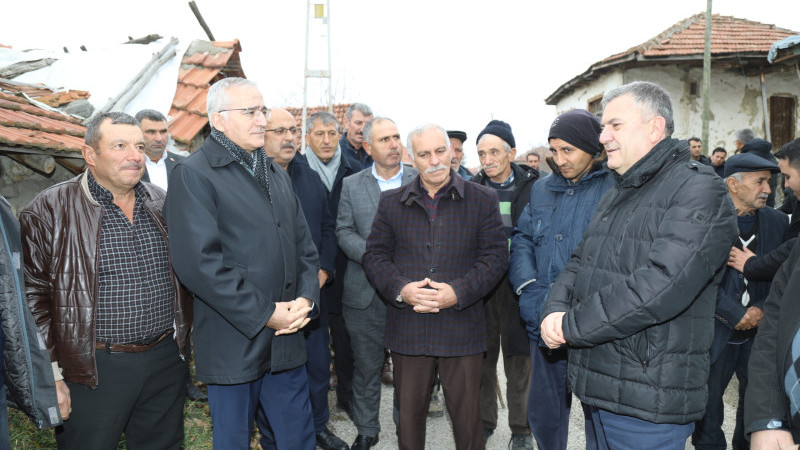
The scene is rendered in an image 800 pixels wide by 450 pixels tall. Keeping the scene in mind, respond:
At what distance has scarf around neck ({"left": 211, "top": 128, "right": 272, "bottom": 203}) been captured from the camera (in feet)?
9.35

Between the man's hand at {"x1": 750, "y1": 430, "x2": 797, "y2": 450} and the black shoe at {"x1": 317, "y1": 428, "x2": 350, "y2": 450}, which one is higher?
the man's hand at {"x1": 750, "y1": 430, "x2": 797, "y2": 450}

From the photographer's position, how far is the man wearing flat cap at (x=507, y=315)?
3.96 meters

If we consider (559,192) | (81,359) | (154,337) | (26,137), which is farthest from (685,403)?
(26,137)

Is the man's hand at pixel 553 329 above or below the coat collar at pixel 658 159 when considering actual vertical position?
below

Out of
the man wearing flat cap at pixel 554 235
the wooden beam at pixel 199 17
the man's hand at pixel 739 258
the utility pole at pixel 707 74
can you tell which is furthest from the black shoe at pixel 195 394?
the utility pole at pixel 707 74

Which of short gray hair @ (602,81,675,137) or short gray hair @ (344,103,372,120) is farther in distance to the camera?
short gray hair @ (344,103,372,120)

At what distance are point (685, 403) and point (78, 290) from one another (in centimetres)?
276

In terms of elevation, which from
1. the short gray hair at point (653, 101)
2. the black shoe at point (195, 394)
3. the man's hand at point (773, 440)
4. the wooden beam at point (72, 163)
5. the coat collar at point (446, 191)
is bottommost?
the black shoe at point (195, 394)

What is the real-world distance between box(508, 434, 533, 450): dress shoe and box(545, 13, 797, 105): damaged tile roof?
1332 cm

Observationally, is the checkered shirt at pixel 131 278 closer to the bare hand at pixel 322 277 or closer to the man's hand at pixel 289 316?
the man's hand at pixel 289 316

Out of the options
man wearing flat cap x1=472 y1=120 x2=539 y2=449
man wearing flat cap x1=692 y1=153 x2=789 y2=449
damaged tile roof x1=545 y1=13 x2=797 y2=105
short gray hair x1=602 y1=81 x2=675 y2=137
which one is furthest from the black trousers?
damaged tile roof x1=545 y1=13 x2=797 y2=105

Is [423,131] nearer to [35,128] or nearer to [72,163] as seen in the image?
[72,163]

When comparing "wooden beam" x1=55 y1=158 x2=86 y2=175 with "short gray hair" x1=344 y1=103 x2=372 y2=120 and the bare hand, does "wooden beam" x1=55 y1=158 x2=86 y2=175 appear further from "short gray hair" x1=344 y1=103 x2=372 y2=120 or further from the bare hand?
"short gray hair" x1=344 y1=103 x2=372 y2=120

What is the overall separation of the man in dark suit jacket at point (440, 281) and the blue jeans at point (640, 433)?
1.12 m
